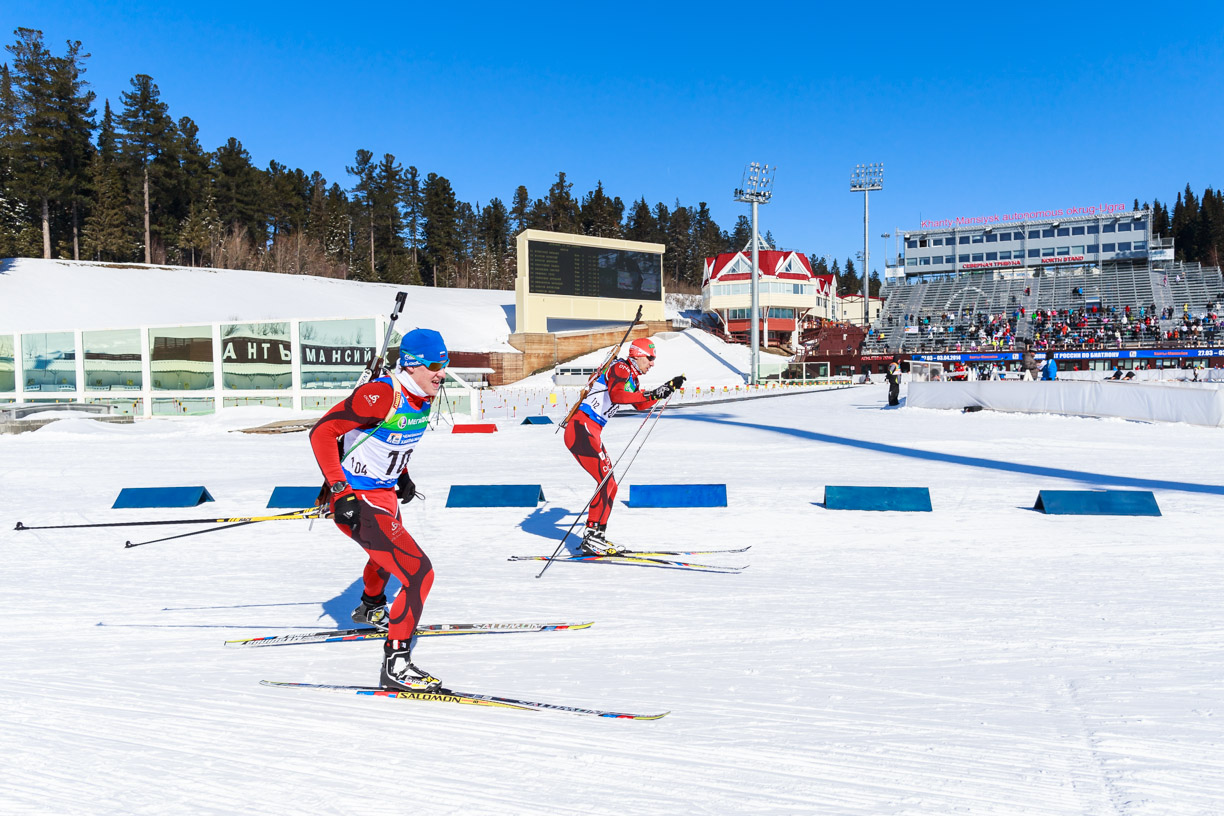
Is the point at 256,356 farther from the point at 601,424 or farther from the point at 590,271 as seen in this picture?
the point at 590,271

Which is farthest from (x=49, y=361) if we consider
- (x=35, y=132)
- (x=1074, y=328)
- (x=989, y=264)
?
(x=989, y=264)

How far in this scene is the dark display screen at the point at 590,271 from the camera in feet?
152

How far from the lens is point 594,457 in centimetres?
708

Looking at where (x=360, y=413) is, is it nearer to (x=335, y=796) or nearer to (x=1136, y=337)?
(x=335, y=796)

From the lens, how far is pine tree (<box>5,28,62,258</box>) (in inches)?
2143

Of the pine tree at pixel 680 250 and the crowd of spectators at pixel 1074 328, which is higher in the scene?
the pine tree at pixel 680 250

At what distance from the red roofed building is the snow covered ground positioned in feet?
182

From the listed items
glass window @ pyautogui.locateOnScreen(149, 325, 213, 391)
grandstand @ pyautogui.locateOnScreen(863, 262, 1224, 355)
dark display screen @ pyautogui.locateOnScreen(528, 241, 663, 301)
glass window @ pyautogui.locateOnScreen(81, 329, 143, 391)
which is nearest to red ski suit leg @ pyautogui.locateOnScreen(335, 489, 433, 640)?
glass window @ pyautogui.locateOnScreen(149, 325, 213, 391)

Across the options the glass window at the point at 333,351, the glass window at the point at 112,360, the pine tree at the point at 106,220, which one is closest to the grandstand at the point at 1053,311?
the glass window at the point at 333,351

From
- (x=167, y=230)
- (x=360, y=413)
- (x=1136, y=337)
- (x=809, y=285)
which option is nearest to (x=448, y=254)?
(x=167, y=230)

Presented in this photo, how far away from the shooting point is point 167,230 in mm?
68562

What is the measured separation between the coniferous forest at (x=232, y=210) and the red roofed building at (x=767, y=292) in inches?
1239

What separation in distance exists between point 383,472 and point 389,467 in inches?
1.6

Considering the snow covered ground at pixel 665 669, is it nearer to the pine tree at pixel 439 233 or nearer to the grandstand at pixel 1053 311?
the grandstand at pixel 1053 311
